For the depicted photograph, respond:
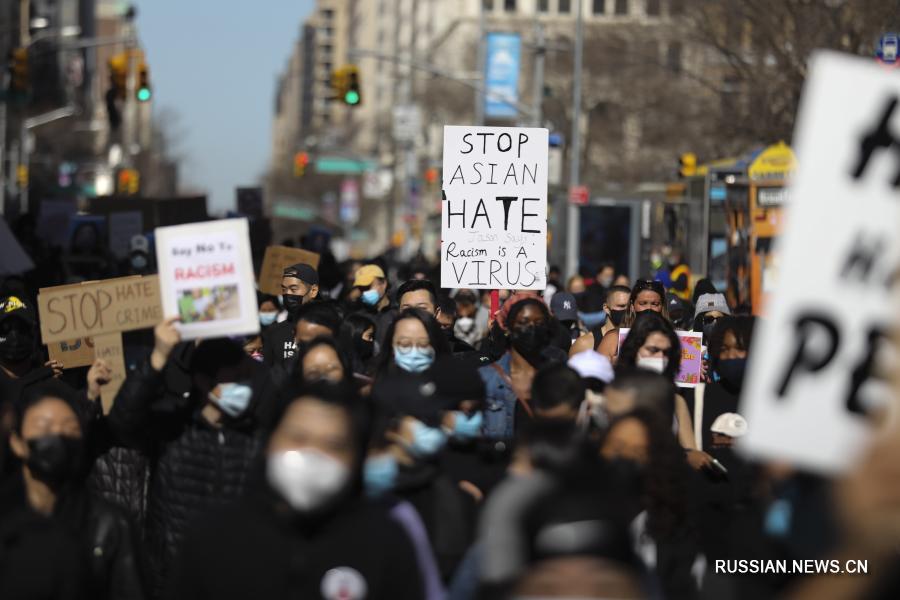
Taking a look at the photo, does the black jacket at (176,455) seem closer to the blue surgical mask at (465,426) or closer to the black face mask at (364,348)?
the blue surgical mask at (465,426)

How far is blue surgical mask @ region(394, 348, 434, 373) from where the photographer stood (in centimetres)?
731

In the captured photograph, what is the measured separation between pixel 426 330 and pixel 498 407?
0.44 m

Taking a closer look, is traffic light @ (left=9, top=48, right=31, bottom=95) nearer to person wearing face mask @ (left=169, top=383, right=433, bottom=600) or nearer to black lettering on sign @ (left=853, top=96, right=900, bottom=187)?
person wearing face mask @ (left=169, top=383, right=433, bottom=600)

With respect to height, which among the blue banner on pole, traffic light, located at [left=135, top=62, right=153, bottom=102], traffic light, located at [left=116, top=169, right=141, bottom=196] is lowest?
traffic light, located at [left=116, top=169, right=141, bottom=196]

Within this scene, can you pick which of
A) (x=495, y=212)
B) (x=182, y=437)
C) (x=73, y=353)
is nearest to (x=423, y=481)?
(x=182, y=437)

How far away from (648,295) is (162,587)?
4.54 metres

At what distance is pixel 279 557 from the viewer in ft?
15.0

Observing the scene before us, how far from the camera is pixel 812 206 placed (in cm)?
456

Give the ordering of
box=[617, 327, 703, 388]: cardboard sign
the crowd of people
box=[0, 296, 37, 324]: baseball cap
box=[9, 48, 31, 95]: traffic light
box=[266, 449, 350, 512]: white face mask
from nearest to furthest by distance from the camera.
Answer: the crowd of people, box=[266, 449, 350, 512]: white face mask, box=[0, 296, 37, 324]: baseball cap, box=[617, 327, 703, 388]: cardboard sign, box=[9, 48, 31, 95]: traffic light

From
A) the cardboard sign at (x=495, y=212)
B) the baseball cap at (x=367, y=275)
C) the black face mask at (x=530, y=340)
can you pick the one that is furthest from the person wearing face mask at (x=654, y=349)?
the baseball cap at (x=367, y=275)

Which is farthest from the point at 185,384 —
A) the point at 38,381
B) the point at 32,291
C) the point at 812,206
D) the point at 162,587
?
the point at 32,291

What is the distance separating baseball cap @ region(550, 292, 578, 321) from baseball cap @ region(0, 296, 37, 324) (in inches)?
163

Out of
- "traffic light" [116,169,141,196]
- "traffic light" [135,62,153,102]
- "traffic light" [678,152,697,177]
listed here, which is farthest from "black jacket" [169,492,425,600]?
"traffic light" [116,169,141,196]

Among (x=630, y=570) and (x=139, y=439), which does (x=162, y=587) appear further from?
(x=630, y=570)
